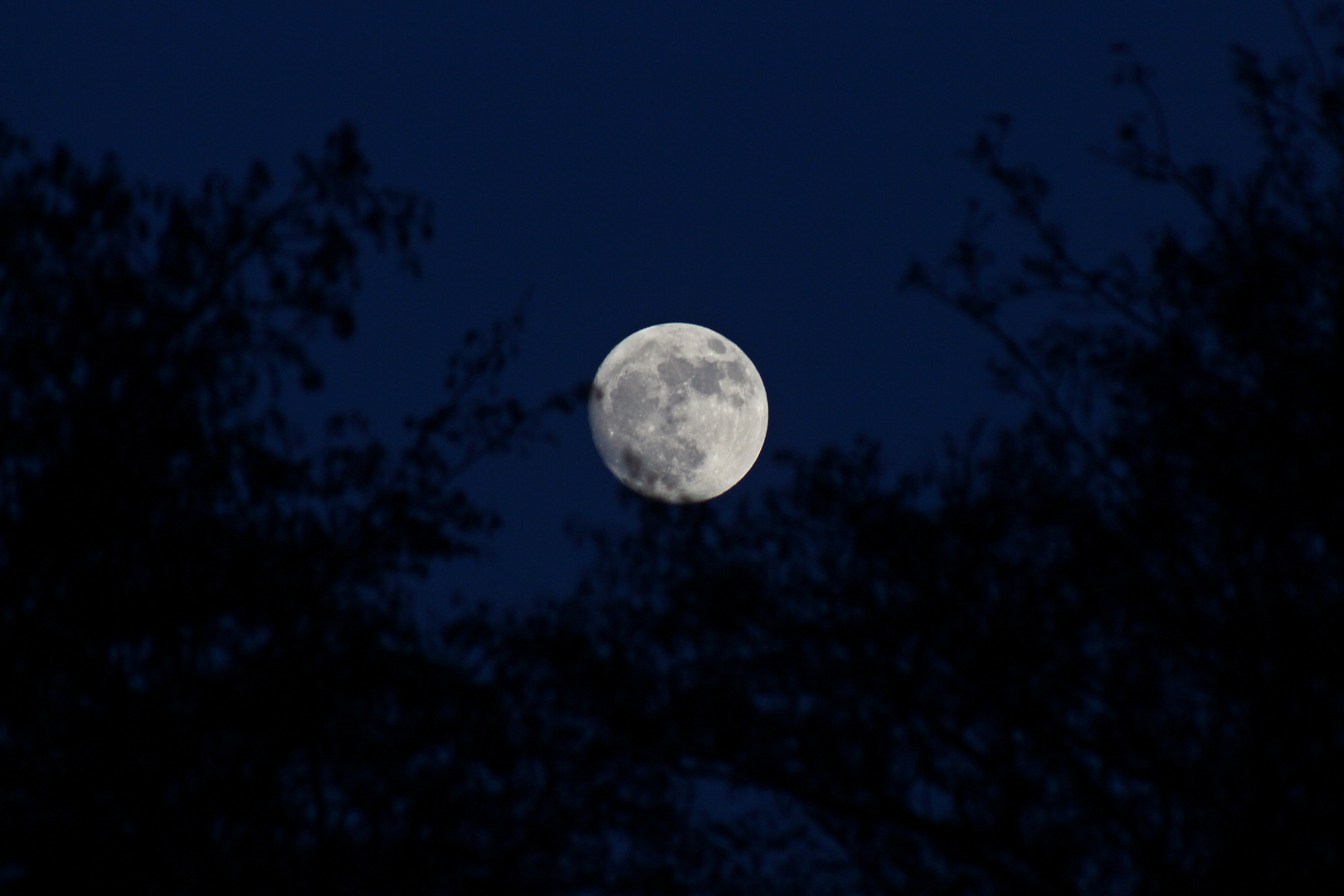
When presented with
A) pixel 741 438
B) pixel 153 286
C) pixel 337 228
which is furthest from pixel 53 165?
pixel 741 438

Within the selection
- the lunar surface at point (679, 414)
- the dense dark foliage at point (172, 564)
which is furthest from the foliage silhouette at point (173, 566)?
the lunar surface at point (679, 414)

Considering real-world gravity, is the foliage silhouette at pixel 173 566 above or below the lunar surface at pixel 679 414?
below

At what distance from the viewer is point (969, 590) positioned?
408 inches

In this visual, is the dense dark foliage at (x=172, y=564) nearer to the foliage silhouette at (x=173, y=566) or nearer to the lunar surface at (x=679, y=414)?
the foliage silhouette at (x=173, y=566)

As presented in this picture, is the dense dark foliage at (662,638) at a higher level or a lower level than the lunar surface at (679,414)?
lower

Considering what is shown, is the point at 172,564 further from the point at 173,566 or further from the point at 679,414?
the point at 679,414

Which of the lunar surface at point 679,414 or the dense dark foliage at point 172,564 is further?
the lunar surface at point 679,414

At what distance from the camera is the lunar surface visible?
1184 cm

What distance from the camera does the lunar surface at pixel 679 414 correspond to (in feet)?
38.9

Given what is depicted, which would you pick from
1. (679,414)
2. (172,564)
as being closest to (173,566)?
(172,564)

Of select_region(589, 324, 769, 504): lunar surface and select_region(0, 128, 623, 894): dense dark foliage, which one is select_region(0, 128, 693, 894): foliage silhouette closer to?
select_region(0, 128, 623, 894): dense dark foliage

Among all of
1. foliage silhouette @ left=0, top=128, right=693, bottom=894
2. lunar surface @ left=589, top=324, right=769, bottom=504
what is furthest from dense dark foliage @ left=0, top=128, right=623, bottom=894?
lunar surface @ left=589, top=324, right=769, bottom=504

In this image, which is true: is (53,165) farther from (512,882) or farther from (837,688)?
(837,688)

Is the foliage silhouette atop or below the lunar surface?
below
